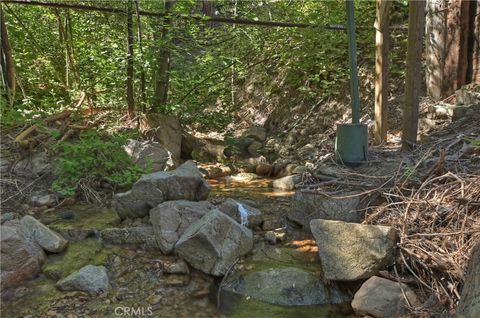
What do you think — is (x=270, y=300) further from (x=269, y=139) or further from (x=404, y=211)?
(x=269, y=139)

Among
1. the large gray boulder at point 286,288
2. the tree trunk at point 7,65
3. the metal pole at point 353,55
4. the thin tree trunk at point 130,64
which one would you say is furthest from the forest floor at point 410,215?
the thin tree trunk at point 130,64

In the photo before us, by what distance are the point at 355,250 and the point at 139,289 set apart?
1837mm

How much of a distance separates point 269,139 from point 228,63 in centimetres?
198

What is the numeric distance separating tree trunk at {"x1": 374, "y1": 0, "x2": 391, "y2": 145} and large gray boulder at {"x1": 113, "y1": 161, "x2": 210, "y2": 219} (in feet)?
9.70

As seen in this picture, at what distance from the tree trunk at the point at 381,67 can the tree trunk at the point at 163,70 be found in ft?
12.4

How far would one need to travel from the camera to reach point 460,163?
13.0ft

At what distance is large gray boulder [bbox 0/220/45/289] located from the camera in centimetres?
345

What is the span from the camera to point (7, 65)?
6770 millimetres

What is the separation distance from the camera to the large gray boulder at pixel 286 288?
3.42 meters

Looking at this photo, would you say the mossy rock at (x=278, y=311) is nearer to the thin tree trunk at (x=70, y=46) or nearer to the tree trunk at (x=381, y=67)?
the tree trunk at (x=381, y=67)

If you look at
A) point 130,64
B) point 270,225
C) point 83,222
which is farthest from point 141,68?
point 270,225

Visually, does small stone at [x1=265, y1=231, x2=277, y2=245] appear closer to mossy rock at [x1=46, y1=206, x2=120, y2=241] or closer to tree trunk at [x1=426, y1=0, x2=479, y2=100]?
mossy rock at [x1=46, y1=206, x2=120, y2=241]

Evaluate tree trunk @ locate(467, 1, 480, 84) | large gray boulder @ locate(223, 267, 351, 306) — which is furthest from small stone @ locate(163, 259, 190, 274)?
tree trunk @ locate(467, 1, 480, 84)

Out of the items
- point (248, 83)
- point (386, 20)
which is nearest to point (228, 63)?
point (248, 83)
